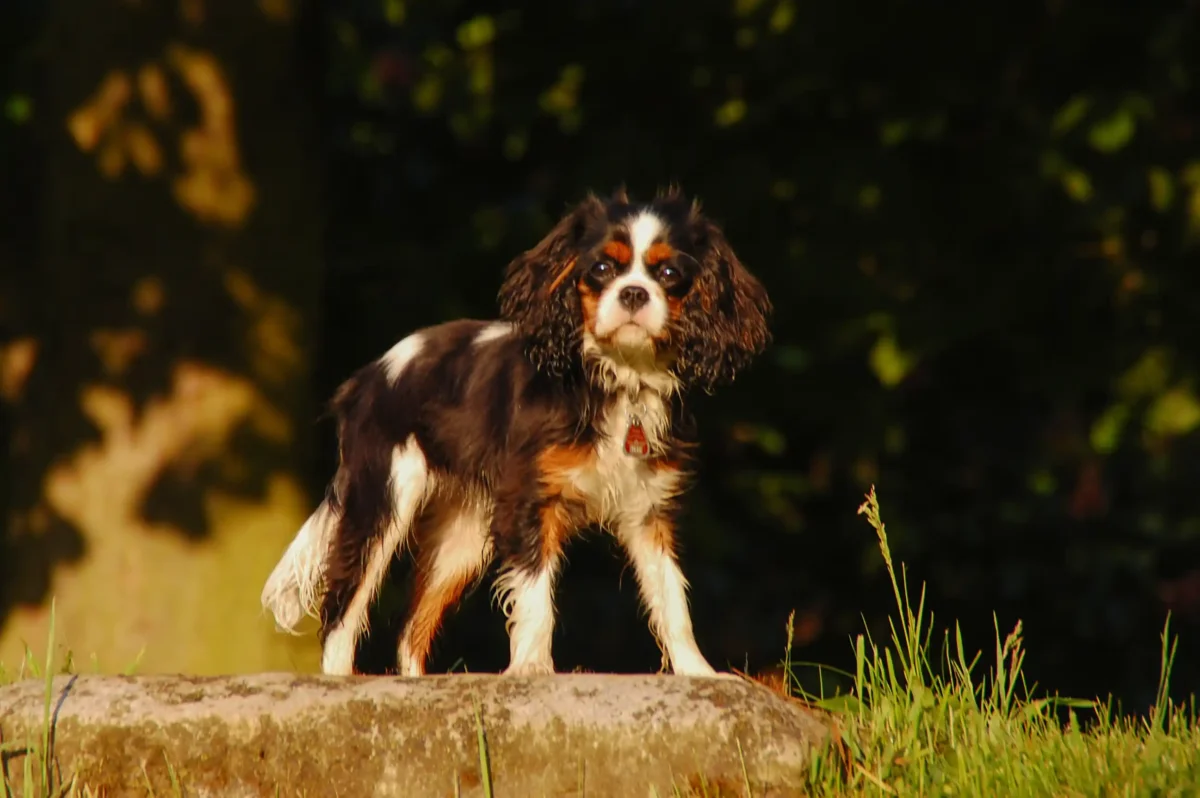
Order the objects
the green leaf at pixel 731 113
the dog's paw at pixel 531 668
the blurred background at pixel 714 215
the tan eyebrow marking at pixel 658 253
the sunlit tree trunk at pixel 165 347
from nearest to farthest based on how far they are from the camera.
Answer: the dog's paw at pixel 531 668 → the tan eyebrow marking at pixel 658 253 → the sunlit tree trunk at pixel 165 347 → the blurred background at pixel 714 215 → the green leaf at pixel 731 113

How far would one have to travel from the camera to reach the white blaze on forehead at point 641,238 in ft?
17.0

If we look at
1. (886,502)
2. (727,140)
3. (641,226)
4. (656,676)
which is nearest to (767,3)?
(727,140)

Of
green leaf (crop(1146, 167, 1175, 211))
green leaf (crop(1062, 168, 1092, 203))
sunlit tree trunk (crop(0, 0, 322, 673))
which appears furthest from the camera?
green leaf (crop(1062, 168, 1092, 203))

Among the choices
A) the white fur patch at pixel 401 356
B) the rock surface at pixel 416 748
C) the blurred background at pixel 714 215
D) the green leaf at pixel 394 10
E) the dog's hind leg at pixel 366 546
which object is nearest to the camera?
the rock surface at pixel 416 748

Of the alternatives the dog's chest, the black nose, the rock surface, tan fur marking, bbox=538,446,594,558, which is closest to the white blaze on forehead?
the black nose

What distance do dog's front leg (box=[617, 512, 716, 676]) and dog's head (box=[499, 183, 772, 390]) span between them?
0.48 metres

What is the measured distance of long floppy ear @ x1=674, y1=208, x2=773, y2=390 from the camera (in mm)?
5301

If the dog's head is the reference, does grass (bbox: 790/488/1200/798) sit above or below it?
below

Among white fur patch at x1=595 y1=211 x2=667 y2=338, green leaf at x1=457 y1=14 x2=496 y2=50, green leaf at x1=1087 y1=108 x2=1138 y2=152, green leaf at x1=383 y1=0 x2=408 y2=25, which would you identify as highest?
green leaf at x1=383 y1=0 x2=408 y2=25

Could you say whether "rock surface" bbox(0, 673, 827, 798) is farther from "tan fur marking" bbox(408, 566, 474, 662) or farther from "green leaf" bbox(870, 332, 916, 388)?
"green leaf" bbox(870, 332, 916, 388)

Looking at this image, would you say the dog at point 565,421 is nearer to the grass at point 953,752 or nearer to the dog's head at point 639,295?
the dog's head at point 639,295

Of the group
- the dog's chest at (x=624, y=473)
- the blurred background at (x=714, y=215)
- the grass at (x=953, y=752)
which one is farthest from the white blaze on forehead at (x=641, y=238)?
the blurred background at (x=714, y=215)

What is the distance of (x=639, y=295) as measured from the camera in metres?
5.05

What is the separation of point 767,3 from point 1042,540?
12.0 ft
